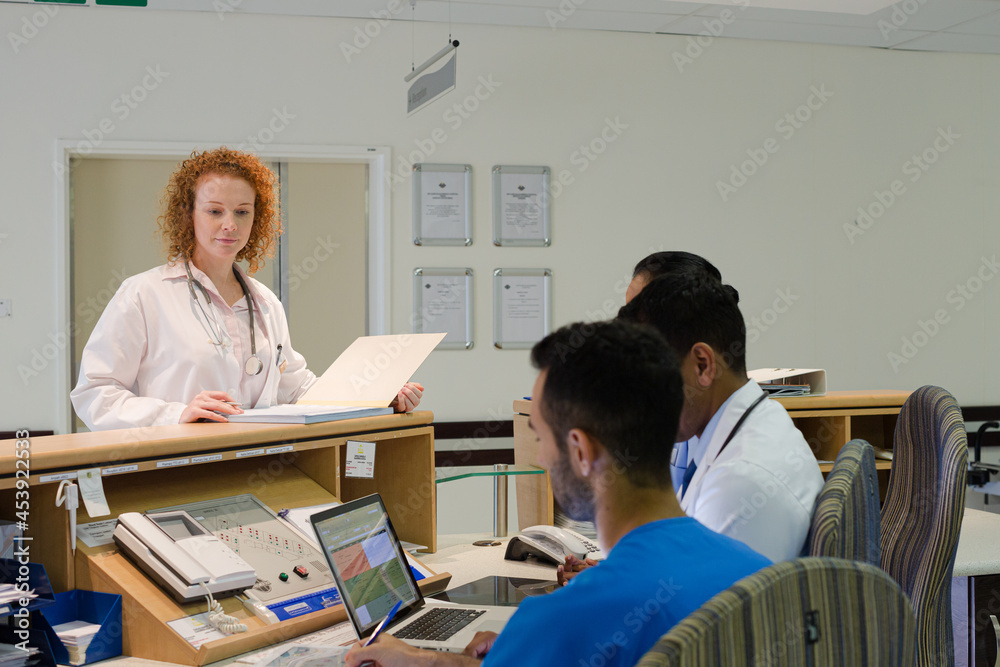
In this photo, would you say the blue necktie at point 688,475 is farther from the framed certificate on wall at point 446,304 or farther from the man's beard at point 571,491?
the framed certificate on wall at point 446,304

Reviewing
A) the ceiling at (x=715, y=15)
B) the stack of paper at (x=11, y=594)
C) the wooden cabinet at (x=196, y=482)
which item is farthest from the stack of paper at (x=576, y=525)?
the ceiling at (x=715, y=15)

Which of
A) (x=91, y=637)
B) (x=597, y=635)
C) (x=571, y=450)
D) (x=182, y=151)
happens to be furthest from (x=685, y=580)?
(x=182, y=151)

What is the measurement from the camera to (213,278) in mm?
2395

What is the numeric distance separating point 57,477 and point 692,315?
3.94 feet

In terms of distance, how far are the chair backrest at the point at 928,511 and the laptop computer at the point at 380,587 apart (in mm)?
874

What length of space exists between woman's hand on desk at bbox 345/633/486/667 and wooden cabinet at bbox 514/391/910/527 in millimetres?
1227

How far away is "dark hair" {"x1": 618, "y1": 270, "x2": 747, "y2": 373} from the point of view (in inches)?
61.4

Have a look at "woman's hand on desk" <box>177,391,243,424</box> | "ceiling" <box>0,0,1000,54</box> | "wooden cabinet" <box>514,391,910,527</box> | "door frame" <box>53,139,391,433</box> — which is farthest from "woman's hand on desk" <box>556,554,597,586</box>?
"ceiling" <box>0,0,1000,54</box>

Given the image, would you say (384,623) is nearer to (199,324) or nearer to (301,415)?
(301,415)

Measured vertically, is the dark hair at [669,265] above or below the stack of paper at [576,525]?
above

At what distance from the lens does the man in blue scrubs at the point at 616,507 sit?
905mm

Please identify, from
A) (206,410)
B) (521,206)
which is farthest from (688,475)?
(521,206)

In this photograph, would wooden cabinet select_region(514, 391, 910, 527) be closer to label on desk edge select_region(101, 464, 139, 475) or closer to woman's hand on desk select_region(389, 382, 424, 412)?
woman's hand on desk select_region(389, 382, 424, 412)

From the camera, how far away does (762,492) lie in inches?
51.8
